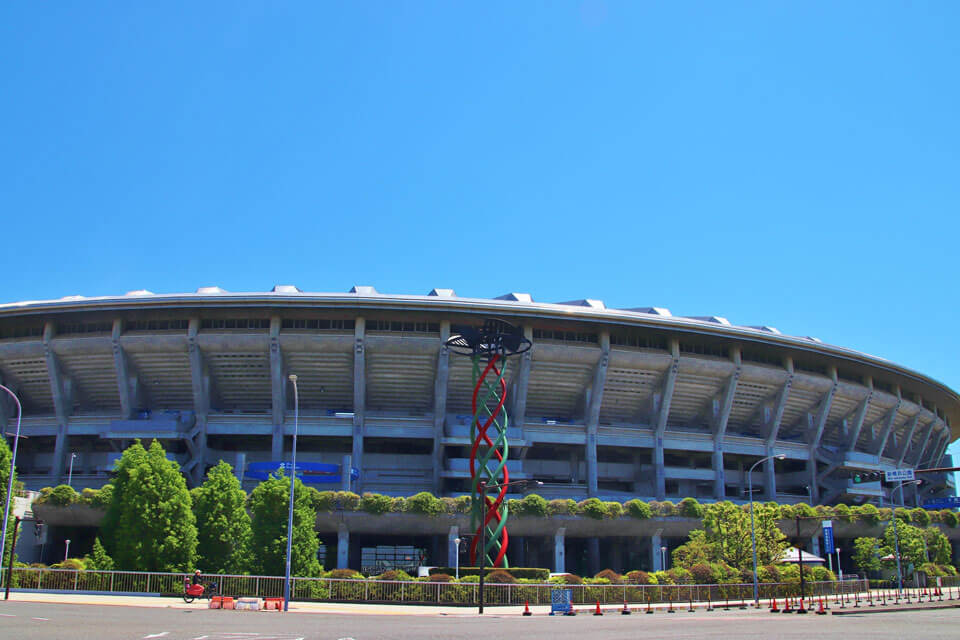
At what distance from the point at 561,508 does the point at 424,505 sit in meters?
10.2

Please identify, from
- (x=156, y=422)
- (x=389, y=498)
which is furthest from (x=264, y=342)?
(x=389, y=498)

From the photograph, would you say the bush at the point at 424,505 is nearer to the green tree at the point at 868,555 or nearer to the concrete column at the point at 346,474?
the concrete column at the point at 346,474

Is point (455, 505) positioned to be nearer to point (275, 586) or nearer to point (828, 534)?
point (275, 586)

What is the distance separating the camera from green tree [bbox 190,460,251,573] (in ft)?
134

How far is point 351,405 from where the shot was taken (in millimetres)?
68500

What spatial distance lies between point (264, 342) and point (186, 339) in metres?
6.21

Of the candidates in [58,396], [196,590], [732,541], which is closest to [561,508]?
[732,541]

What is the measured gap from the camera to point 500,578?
39.4 m

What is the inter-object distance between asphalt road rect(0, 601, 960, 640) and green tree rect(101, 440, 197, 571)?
8.93m

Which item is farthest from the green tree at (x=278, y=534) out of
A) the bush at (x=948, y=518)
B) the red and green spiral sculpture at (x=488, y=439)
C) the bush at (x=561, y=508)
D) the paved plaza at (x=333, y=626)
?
the bush at (x=948, y=518)

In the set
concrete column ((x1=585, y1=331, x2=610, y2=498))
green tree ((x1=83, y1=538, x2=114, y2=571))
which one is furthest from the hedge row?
green tree ((x1=83, y1=538, x2=114, y2=571))

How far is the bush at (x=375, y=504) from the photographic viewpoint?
179ft

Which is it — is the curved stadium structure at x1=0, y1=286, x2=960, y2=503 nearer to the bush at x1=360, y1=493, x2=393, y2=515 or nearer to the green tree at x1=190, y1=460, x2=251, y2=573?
the bush at x1=360, y1=493, x2=393, y2=515

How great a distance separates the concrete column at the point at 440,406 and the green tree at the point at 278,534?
25.5 m
